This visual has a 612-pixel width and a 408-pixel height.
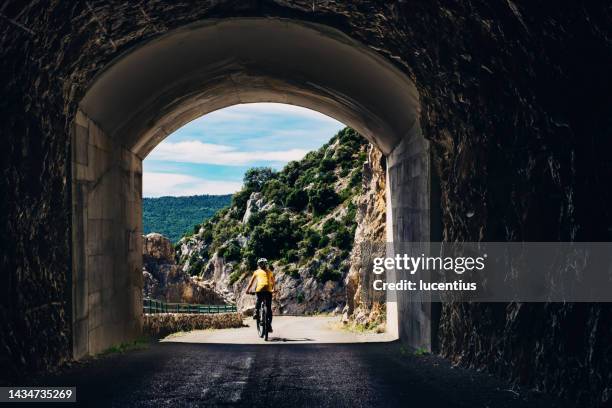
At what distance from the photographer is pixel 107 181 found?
12.3 meters

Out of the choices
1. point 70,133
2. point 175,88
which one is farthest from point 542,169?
point 175,88

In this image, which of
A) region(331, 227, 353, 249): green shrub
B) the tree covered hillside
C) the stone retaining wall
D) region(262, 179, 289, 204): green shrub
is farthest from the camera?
region(262, 179, 289, 204): green shrub

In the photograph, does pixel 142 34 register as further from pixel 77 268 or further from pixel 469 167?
pixel 469 167

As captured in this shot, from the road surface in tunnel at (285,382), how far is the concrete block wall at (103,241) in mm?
920

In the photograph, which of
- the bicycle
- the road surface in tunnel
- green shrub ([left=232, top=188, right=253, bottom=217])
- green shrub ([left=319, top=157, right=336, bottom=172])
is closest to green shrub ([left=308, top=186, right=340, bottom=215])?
green shrub ([left=319, top=157, right=336, bottom=172])

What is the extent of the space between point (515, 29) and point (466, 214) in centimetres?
331

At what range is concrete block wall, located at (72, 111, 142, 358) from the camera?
10.2 m

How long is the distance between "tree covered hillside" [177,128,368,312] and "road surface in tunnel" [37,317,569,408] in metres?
55.3

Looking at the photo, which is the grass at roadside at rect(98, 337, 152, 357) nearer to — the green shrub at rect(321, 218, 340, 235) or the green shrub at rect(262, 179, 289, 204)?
the green shrub at rect(321, 218, 340, 235)

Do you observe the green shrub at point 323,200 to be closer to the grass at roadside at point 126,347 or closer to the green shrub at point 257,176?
the green shrub at point 257,176

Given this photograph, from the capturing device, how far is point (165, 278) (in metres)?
52.2

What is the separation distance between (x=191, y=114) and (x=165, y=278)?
3754 cm

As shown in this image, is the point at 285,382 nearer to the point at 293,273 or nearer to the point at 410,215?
the point at 410,215

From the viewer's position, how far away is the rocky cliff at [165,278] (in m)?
51.3
